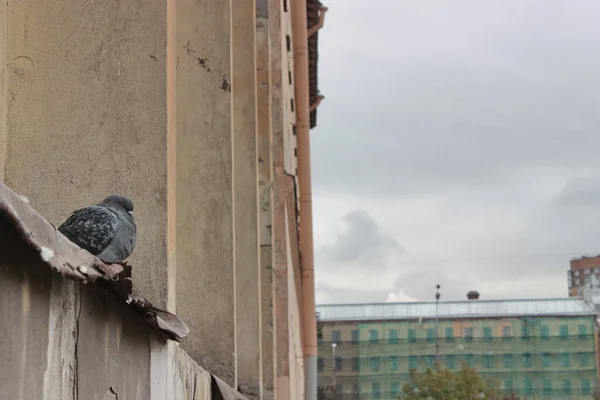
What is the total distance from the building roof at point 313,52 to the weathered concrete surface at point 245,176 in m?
10.1

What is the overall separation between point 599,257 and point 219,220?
11900 centimetres

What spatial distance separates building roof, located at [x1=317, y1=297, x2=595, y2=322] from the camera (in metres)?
75.9

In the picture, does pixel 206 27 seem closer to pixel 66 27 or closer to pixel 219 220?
pixel 219 220

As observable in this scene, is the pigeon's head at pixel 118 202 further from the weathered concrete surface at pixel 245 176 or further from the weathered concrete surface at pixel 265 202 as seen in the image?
the weathered concrete surface at pixel 265 202

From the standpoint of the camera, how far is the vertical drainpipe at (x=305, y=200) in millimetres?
14281

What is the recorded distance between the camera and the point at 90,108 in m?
4.62

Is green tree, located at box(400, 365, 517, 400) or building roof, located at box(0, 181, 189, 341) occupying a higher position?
green tree, located at box(400, 365, 517, 400)

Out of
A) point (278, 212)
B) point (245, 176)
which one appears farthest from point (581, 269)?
point (245, 176)

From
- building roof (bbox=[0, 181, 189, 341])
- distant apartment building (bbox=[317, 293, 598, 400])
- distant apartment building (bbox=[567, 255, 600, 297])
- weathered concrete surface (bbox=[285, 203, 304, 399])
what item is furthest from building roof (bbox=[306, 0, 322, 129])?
distant apartment building (bbox=[567, 255, 600, 297])

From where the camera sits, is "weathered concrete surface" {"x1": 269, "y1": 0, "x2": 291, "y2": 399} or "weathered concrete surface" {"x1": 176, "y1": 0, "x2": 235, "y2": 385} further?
"weathered concrete surface" {"x1": 269, "y1": 0, "x2": 291, "y2": 399}

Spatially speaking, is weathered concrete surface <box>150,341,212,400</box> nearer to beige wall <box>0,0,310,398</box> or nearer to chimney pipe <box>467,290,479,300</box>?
beige wall <box>0,0,310,398</box>

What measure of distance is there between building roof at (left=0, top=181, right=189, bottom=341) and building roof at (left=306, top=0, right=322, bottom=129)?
15.3 metres

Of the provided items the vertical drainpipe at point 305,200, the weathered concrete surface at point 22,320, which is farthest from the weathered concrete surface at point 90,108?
the vertical drainpipe at point 305,200

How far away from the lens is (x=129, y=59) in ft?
15.2
